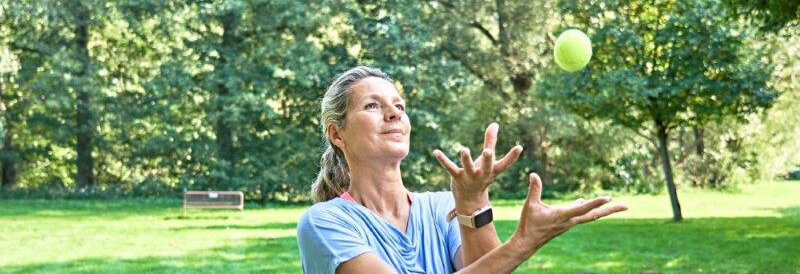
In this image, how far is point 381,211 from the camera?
11.0ft

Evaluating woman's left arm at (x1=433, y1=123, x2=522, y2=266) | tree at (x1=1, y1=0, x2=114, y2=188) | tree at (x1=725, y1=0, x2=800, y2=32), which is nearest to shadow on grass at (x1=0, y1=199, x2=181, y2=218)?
tree at (x1=1, y1=0, x2=114, y2=188)

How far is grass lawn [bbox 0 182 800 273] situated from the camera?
44.9ft

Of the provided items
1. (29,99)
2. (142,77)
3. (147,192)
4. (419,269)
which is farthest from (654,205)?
(419,269)

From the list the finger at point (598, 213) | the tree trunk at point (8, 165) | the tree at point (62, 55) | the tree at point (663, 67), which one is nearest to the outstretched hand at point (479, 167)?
the finger at point (598, 213)

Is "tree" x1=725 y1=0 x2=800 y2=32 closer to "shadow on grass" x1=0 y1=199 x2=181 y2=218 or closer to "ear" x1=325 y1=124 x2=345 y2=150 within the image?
"ear" x1=325 y1=124 x2=345 y2=150

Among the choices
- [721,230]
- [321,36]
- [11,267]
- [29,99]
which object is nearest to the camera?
[11,267]

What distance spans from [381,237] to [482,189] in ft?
1.58

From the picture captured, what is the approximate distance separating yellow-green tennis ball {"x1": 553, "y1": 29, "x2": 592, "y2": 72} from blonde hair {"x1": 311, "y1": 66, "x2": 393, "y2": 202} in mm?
1469

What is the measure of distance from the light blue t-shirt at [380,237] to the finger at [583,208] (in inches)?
26.6

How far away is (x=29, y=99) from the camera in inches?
1331

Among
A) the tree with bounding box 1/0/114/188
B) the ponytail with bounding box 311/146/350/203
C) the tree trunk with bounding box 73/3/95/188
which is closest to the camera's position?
the ponytail with bounding box 311/146/350/203

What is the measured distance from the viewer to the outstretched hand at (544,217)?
2660 mm

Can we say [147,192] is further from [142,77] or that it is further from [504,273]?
[504,273]

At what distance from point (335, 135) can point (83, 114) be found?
33.0 meters
